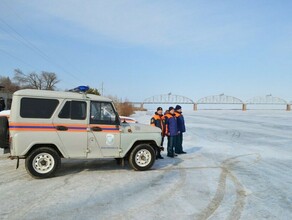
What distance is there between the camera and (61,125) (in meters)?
7.43

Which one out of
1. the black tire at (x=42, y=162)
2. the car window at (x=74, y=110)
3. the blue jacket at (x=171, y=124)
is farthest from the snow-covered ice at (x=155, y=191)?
the car window at (x=74, y=110)

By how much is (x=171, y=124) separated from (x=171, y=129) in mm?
187

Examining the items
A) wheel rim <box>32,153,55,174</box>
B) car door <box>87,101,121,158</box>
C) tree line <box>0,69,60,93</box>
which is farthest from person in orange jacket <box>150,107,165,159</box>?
tree line <box>0,69,60,93</box>

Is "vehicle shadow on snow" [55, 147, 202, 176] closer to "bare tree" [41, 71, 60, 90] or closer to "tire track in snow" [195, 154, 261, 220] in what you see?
"tire track in snow" [195, 154, 261, 220]

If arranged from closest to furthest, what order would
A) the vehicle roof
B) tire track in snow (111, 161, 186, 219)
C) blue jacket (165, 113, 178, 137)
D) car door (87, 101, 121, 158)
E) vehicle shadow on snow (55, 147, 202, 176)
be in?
tire track in snow (111, 161, 186, 219) → the vehicle roof → car door (87, 101, 121, 158) → vehicle shadow on snow (55, 147, 202, 176) → blue jacket (165, 113, 178, 137)

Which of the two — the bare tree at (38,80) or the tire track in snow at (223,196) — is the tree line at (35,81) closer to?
the bare tree at (38,80)

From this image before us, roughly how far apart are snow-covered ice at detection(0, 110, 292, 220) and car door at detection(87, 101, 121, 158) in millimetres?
623

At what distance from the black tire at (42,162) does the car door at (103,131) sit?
0.87 m

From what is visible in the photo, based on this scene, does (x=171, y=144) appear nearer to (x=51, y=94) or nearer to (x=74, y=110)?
(x=74, y=110)

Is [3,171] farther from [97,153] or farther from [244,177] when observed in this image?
[244,177]

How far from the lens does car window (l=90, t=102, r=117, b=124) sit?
7.79 m

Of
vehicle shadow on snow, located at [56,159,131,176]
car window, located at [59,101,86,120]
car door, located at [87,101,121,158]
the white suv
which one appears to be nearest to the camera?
the white suv

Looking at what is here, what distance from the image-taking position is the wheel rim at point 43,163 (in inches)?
286

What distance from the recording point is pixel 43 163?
7371mm
